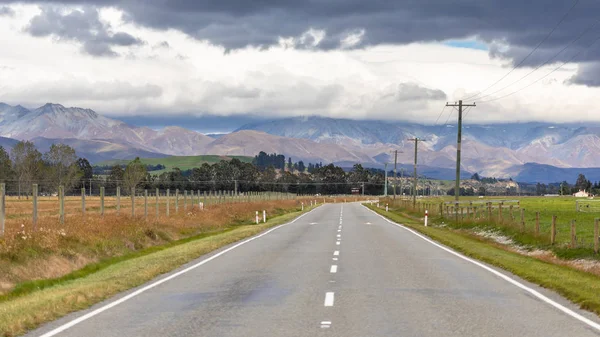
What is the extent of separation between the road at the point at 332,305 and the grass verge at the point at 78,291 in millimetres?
377

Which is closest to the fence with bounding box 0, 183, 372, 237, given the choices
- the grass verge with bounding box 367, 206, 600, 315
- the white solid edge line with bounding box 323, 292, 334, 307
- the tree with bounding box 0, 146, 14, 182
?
the white solid edge line with bounding box 323, 292, 334, 307

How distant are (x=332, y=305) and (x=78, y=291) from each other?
17.6 ft

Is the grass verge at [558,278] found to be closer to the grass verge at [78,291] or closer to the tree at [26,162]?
the grass verge at [78,291]

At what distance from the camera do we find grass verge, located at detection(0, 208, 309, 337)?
11.9 metres

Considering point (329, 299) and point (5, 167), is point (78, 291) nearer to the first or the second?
point (329, 299)

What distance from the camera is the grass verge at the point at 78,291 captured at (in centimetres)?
1188

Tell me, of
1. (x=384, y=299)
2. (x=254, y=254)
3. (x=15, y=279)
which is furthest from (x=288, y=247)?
(x=384, y=299)

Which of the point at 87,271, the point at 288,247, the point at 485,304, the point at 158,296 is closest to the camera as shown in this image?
the point at 485,304

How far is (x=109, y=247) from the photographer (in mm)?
25297

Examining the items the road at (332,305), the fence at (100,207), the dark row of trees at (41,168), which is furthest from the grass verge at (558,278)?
the dark row of trees at (41,168)

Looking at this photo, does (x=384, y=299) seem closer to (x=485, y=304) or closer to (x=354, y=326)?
(x=485, y=304)

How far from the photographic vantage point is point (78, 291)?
591 inches

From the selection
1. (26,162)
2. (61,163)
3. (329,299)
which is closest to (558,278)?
(329,299)

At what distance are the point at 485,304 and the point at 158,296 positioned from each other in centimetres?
649
